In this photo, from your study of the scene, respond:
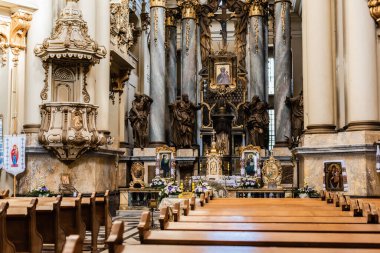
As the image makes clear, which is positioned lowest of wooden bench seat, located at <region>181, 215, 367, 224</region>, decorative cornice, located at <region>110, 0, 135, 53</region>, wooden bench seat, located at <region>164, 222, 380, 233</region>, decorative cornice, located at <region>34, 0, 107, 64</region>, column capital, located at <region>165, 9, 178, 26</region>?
wooden bench seat, located at <region>181, 215, 367, 224</region>

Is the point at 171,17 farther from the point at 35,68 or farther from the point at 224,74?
the point at 35,68

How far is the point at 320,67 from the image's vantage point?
45.3 feet

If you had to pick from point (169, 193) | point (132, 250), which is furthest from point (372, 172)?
point (132, 250)

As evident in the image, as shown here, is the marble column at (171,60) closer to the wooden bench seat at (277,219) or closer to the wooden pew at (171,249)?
the wooden bench seat at (277,219)

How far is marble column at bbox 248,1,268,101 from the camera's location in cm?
2139

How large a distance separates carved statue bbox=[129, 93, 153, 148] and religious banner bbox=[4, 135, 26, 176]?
7793mm

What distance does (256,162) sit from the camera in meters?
17.9

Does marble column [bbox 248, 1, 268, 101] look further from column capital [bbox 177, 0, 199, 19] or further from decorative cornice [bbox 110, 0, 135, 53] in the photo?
decorative cornice [bbox 110, 0, 135, 53]

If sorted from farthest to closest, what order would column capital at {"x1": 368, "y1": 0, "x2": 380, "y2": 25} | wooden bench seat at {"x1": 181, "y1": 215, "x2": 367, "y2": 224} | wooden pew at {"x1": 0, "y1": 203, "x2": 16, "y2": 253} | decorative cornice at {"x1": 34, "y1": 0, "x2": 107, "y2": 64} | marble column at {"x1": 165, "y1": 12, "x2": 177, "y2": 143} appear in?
marble column at {"x1": 165, "y1": 12, "x2": 177, "y2": 143}, decorative cornice at {"x1": 34, "y1": 0, "x2": 107, "y2": 64}, column capital at {"x1": 368, "y1": 0, "x2": 380, "y2": 25}, wooden bench seat at {"x1": 181, "y1": 215, "x2": 367, "y2": 224}, wooden pew at {"x1": 0, "y1": 203, "x2": 16, "y2": 253}

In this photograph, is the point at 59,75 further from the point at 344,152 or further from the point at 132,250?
the point at 132,250

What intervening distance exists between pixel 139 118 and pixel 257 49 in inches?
209

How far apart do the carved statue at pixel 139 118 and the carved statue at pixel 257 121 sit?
12.2 feet

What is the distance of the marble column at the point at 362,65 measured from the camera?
12250 mm

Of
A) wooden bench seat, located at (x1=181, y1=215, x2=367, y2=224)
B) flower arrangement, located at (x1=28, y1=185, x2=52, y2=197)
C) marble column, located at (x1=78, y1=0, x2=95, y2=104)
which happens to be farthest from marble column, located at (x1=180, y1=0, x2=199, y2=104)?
wooden bench seat, located at (x1=181, y1=215, x2=367, y2=224)
